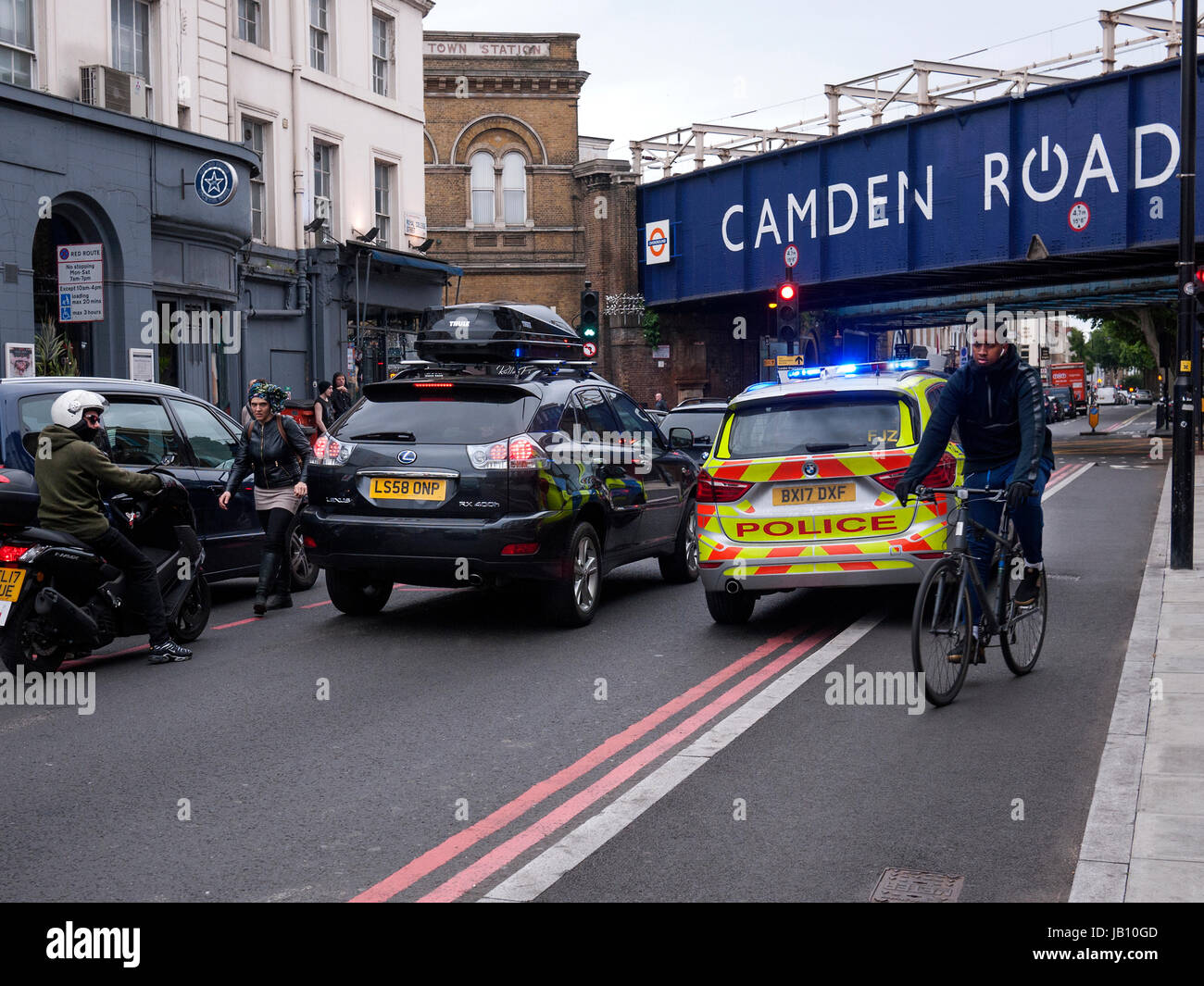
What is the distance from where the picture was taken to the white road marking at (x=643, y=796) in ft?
15.0

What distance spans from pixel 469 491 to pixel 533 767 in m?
3.28

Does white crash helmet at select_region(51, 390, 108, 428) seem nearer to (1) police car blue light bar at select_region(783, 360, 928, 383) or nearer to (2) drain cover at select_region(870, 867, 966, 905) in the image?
(1) police car blue light bar at select_region(783, 360, 928, 383)

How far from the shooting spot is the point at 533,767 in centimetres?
605

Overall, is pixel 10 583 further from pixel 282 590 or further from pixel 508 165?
pixel 508 165

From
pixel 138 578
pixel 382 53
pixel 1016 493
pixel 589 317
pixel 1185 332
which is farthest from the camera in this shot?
pixel 382 53

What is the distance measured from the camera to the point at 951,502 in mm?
9156

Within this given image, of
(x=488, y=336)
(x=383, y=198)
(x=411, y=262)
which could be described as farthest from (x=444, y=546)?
(x=383, y=198)

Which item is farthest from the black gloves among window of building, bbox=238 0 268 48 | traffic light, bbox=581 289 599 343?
window of building, bbox=238 0 268 48

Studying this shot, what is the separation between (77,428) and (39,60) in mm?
12019

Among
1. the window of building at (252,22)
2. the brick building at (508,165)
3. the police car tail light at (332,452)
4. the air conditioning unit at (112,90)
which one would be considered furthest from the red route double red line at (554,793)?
the brick building at (508,165)

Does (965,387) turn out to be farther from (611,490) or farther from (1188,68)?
(1188,68)

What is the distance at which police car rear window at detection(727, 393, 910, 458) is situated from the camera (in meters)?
9.20
